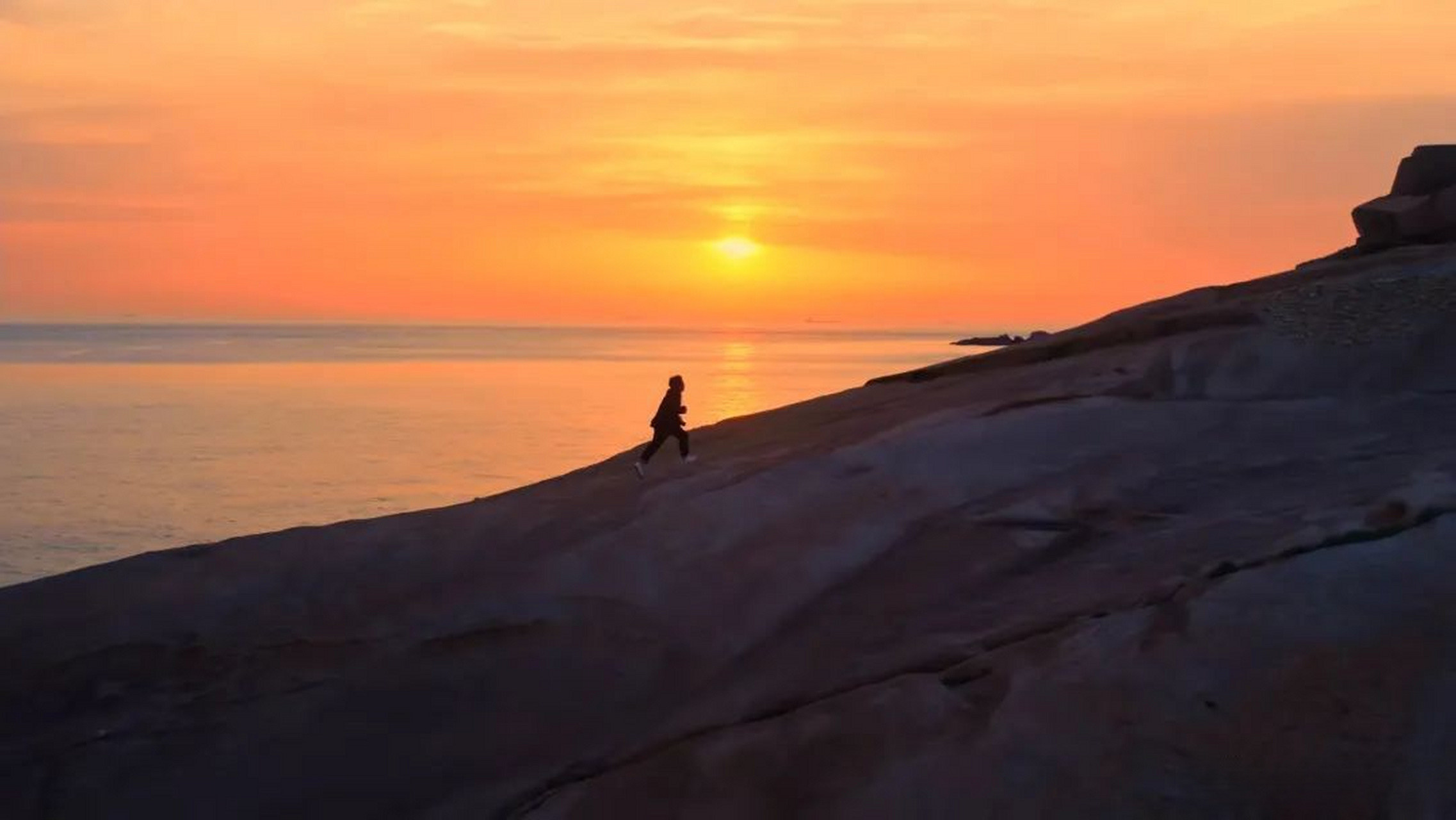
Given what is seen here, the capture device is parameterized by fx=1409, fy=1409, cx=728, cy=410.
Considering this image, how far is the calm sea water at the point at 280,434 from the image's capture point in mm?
31609

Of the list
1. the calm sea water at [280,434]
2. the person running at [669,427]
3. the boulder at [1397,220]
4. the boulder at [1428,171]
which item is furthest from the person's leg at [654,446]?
the calm sea water at [280,434]

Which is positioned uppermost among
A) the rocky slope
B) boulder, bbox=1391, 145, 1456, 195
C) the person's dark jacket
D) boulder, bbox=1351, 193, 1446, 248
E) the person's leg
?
boulder, bbox=1391, 145, 1456, 195

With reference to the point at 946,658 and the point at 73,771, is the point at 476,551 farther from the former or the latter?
the point at 946,658

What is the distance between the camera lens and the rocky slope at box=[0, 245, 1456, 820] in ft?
21.6

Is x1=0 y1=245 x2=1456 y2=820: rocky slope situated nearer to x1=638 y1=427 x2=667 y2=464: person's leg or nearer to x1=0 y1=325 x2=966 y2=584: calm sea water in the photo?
x1=638 y1=427 x2=667 y2=464: person's leg

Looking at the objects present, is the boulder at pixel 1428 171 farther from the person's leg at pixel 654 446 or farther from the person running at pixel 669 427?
the person's leg at pixel 654 446

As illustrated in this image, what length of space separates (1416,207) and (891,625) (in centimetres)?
987

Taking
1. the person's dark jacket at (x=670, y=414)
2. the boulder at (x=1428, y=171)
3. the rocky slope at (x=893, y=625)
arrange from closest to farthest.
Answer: the rocky slope at (x=893, y=625) → the person's dark jacket at (x=670, y=414) → the boulder at (x=1428, y=171)

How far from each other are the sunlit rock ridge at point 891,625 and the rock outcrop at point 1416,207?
294 cm

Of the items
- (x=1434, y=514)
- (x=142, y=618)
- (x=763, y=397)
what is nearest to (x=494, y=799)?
(x=142, y=618)

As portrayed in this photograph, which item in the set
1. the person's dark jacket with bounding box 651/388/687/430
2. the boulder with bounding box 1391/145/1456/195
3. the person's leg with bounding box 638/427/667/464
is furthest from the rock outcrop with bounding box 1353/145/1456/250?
the person's leg with bounding box 638/427/667/464

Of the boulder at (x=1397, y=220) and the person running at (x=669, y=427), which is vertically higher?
the boulder at (x=1397, y=220)

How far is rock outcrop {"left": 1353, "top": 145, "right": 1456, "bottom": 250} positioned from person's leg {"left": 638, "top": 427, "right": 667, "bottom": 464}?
7985 millimetres

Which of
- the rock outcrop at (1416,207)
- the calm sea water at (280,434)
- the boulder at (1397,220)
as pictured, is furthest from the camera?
the calm sea water at (280,434)
